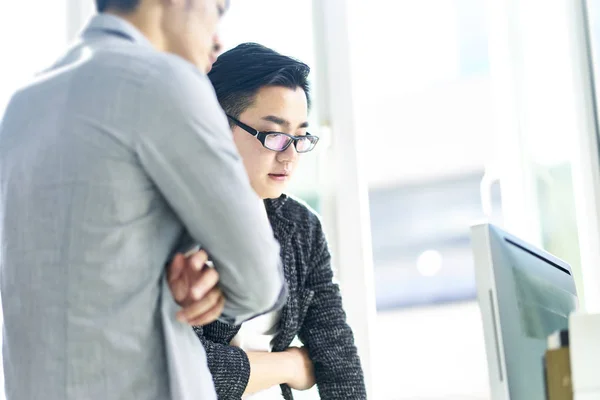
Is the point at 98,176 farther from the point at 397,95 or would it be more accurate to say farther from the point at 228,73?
the point at 397,95

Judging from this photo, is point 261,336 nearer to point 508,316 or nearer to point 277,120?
point 277,120

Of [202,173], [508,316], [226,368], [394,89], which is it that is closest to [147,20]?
[202,173]

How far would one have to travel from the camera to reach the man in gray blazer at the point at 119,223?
2.95ft

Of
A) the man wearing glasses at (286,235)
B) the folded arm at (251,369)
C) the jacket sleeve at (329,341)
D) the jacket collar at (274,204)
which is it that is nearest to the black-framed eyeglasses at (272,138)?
the man wearing glasses at (286,235)

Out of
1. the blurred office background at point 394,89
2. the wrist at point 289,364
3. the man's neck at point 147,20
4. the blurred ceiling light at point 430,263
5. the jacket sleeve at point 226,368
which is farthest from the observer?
the blurred ceiling light at point 430,263

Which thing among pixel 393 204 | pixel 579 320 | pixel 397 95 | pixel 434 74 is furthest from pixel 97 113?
pixel 393 204

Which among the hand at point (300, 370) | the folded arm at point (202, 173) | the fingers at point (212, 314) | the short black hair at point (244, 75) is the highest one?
the short black hair at point (244, 75)

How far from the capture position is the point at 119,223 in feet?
2.97

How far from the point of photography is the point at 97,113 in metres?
0.91

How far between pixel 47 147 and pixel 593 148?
186 centimetres

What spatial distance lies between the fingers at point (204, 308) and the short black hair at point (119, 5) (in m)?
0.38

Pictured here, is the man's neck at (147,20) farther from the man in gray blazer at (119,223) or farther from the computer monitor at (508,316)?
the computer monitor at (508,316)

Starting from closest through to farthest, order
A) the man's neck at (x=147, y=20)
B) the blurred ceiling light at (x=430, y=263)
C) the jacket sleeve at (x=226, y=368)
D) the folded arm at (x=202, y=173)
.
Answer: the folded arm at (x=202, y=173)
the man's neck at (x=147, y=20)
the jacket sleeve at (x=226, y=368)
the blurred ceiling light at (x=430, y=263)

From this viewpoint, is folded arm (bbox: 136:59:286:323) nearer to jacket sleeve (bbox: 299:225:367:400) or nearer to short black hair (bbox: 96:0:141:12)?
short black hair (bbox: 96:0:141:12)
